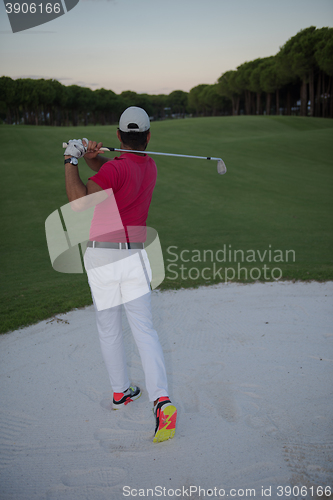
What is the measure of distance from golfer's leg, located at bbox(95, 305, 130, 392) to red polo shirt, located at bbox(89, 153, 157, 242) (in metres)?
0.62

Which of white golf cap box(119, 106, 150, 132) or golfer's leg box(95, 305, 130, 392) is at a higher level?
white golf cap box(119, 106, 150, 132)

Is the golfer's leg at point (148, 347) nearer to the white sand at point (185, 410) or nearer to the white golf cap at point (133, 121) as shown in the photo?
the white sand at point (185, 410)

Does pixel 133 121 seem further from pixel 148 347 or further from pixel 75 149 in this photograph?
pixel 148 347

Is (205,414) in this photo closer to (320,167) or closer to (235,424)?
(235,424)

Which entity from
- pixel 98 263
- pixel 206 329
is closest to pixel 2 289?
pixel 206 329

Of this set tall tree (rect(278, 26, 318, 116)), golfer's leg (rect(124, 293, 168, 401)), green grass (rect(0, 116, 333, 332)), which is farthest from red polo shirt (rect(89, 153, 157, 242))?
tall tree (rect(278, 26, 318, 116))

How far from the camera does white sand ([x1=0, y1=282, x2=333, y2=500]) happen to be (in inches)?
100

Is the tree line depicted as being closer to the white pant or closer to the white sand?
the white sand

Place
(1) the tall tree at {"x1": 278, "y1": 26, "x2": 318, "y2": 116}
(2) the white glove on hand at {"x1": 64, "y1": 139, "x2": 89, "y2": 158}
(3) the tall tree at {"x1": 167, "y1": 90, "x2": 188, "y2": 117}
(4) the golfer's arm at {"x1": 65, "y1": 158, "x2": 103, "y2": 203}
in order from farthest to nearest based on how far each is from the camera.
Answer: (3) the tall tree at {"x1": 167, "y1": 90, "x2": 188, "y2": 117}, (1) the tall tree at {"x1": 278, "y1": 26, "x2": 318, "y2": 116}, (2) the white glove on hand at {"x1": 64, "y1": 139, "x2": 89, "y2": 158}, (4) the golfer's arm at {"x1": 65, "y1": 158, "x2": 103, "y2": 203}

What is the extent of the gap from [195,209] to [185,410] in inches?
325

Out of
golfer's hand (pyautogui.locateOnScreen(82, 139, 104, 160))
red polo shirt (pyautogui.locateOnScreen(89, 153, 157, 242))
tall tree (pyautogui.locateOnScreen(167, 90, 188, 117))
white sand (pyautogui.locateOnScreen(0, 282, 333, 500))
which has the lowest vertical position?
white sand (pyautogui.locateOnScreen(0, 282, 333, 500))

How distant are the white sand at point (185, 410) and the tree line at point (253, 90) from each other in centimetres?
2681

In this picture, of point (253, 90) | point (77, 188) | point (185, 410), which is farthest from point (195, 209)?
point (253, 90)

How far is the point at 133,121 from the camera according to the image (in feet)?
8.82
